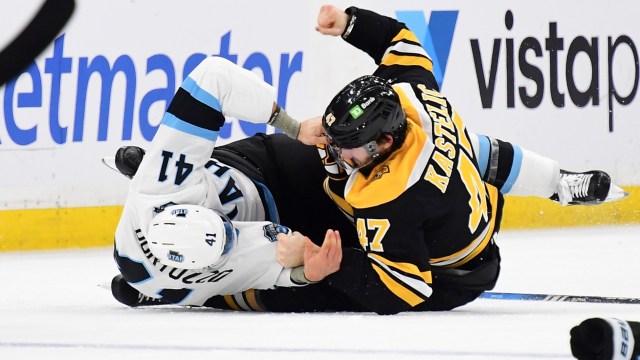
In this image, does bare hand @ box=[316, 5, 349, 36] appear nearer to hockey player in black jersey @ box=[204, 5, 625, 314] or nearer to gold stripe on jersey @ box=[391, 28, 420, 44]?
hockey player in black jersey @ box=[204, 5, 625, 314]

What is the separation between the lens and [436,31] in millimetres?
6602

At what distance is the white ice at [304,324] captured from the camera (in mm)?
→ 3105

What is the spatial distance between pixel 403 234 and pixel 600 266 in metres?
1.90

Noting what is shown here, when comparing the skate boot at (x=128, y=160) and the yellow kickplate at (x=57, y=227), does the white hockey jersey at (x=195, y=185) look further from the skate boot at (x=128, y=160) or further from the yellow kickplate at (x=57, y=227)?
the yellow kickplate at (x=57, y=227)

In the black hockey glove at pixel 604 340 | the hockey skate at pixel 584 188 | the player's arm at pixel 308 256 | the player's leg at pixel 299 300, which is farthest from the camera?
the hockey skate at pixel 584 188

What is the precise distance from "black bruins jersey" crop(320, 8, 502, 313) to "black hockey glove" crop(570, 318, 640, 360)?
1.20 m

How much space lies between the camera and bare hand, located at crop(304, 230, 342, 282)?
3.79 m

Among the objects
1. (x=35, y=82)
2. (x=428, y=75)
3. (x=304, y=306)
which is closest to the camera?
(x=304, y=306)

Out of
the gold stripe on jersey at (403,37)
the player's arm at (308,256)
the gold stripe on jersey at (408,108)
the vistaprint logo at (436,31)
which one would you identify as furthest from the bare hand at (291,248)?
the vistaprint logo at (436,31)

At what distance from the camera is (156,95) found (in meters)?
6.32

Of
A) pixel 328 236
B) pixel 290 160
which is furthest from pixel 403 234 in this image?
pixel 290 160

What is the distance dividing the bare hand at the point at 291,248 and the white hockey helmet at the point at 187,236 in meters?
0.20

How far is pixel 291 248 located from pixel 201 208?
33 cm

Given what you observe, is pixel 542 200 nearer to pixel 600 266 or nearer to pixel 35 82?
pixel 600 266
